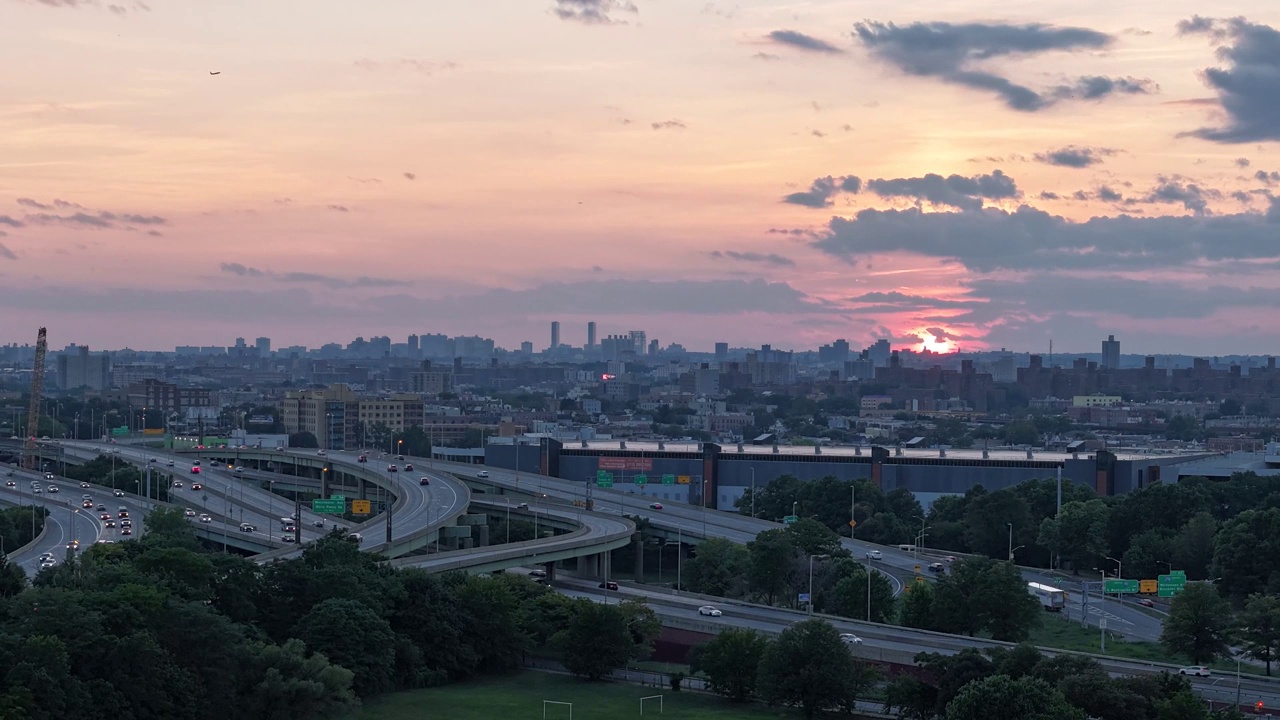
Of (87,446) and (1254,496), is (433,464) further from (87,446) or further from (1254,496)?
(1254,496)

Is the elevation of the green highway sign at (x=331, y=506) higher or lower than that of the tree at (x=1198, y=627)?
higher

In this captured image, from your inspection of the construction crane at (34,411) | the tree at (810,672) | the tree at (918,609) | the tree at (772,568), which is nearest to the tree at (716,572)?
the tree at (772,568)

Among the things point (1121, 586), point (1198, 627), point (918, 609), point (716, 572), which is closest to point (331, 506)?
point (716, 572)

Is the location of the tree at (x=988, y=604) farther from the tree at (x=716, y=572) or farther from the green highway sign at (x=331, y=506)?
the green highway sign at (x=331, y=506)

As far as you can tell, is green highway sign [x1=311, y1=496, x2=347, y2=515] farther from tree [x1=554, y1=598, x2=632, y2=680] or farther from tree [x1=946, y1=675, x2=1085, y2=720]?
tree [x1=946, y1=675, x2=1085, y2=720]

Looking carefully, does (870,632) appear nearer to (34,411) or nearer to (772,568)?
(772,568)

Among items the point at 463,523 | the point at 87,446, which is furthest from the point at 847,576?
the point at 87,446

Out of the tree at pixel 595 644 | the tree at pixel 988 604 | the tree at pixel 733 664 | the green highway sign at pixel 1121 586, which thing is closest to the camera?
the tree at pixel 733 664

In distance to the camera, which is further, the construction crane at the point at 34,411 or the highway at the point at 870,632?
the construction crane at the point at 34,411
